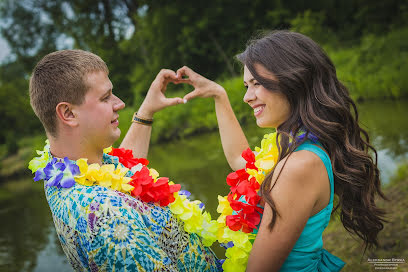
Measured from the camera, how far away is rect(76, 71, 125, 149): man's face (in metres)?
1.49

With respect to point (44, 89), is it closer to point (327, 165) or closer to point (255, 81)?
point (255, 81)

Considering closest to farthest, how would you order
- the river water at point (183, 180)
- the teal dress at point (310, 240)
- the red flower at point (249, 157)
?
the teal dress at point (310, 240) → the red flower at point (249, 157) → the river water at point (183, 180)

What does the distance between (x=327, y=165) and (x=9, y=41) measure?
1448cm

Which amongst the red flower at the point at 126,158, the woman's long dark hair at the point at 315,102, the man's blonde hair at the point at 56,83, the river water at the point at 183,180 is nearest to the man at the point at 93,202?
the man's blonde hair at the point at 56,83

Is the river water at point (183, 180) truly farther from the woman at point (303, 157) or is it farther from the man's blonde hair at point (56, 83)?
the man's blonde hair at point (56, 83)

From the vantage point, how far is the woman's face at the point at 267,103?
1622 mm

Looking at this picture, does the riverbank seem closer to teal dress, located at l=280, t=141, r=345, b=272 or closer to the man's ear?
teal dress, located at l=280, t=141, r=345, b=272

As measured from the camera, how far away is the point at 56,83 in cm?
145

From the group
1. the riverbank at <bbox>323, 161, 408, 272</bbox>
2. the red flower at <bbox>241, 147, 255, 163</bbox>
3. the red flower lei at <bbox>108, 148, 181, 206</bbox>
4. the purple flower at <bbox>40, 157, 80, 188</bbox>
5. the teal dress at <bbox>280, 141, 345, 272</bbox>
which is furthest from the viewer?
the riverbank at <bbox>323, 161, 408, 272</bbox>

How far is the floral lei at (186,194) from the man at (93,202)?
0.04 m

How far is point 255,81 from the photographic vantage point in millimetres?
1692

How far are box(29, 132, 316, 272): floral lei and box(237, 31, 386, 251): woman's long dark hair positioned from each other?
10cm

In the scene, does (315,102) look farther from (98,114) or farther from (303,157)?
(98,114)

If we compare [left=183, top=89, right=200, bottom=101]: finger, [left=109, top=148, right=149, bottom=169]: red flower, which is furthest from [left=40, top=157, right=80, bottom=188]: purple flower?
[left=183, top=89, right=200, bottom=101]: finger
